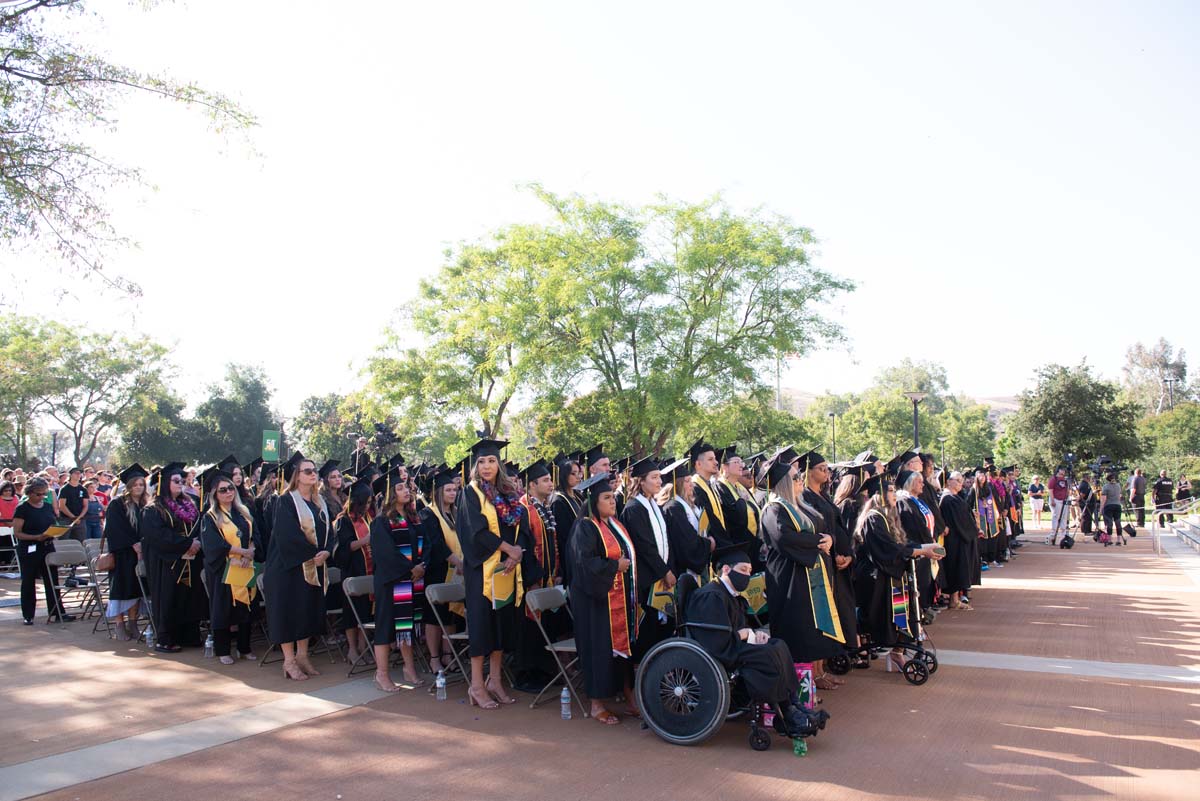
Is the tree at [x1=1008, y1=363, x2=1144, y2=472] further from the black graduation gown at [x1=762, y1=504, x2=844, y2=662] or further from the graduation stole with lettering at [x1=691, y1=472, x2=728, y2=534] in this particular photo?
the black graduation gown at [x1=762, y1=504, x2=844, y2=662]

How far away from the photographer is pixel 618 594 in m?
6.45

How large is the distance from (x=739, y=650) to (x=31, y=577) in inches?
381

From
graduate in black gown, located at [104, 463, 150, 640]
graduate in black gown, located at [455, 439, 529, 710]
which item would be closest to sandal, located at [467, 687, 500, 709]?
graduate in black gown, located at [455, 439, 529, 710]

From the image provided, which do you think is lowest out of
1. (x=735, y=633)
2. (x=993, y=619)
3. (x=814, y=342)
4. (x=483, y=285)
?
(x=993, y=619)

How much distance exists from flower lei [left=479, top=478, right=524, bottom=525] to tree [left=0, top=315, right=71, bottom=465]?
37.0 m

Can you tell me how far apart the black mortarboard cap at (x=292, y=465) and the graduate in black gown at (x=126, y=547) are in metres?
2.42

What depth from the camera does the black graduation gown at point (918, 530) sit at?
870 centimetres

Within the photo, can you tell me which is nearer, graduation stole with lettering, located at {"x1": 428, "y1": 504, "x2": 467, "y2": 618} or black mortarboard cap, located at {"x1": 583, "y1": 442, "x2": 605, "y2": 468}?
graduation stole with lettering, located at {"x1": 428, "y1": 504, "x2": 467, "y2": 618}

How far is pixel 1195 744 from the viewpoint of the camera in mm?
5586

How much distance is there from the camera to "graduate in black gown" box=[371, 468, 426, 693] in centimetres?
742

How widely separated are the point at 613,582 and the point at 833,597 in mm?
1820

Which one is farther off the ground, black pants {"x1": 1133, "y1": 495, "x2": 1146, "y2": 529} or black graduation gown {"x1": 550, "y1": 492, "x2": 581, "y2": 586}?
black graduation gown {"x1": 550, "y1": 492, "x2": 581, "y2": 586}

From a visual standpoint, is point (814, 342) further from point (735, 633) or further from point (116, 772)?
point (116, 772)

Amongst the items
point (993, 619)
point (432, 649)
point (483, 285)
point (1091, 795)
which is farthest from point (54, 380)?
point (1091, 795)
